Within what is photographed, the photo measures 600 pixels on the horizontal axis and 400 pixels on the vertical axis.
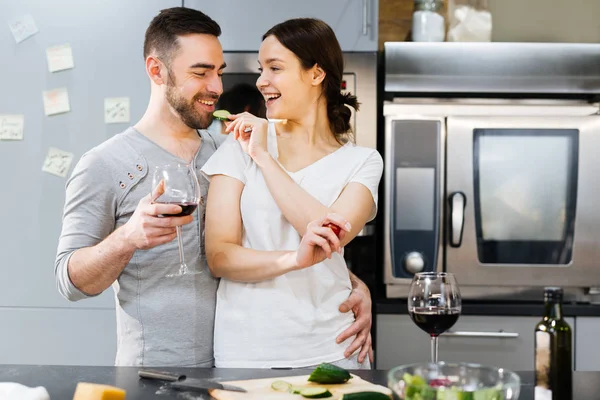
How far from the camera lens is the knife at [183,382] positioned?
4.21 feet

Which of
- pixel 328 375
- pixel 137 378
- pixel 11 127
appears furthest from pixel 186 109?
pixel 11 127

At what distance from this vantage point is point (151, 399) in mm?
1260

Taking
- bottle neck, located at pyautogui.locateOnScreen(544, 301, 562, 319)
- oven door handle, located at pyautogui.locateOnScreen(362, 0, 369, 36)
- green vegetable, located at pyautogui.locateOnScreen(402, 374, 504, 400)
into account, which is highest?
oven door handle, located at pyautogui.locateOnScreen(362, 0, 369, 36)

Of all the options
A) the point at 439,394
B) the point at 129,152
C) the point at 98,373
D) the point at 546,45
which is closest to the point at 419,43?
the point at 546,45

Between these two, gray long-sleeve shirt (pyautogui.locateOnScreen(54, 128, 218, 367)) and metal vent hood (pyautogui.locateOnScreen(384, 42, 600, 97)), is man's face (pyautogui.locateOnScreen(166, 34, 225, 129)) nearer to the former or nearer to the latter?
gray long-sleeve shirt (pyautogui.locateOnScreen(54, 128, 218, 367))

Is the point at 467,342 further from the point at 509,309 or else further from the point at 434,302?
the point at 434,302

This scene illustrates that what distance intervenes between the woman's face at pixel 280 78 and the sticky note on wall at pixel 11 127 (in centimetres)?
123

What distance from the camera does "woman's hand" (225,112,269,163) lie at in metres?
1.88

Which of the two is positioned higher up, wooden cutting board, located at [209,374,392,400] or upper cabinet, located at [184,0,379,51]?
upper cabinet, located at [184,0,379,51]

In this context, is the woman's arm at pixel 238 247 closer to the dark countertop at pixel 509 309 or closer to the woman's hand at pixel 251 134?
the woman's hand at pixel 251 134

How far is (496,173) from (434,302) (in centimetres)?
160

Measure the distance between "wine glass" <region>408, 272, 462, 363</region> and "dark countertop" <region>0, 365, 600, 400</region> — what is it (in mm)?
156

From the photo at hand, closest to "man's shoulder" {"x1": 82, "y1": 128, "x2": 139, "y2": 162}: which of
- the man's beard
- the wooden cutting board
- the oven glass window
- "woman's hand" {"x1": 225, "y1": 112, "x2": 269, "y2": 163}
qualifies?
the man's beard

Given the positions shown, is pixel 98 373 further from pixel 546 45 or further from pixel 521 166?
pixel 546 45
